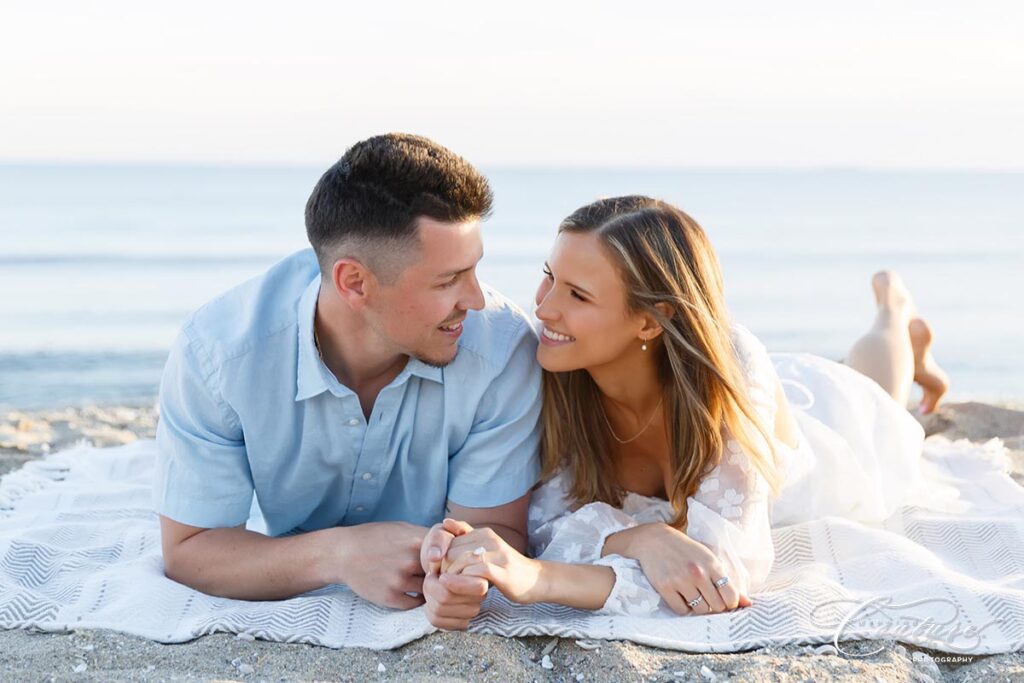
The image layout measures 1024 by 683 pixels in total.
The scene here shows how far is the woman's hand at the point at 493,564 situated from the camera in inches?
119

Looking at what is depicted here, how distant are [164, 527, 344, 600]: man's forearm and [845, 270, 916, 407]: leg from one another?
3389 mm

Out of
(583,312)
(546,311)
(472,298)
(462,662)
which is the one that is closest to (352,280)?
(472,298)

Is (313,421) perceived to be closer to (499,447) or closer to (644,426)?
(499,447)

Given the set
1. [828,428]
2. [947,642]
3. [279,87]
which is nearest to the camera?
[947,642]

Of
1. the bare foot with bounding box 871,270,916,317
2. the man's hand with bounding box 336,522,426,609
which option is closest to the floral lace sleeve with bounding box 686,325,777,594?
the man's hand with bounding box 336,522,426,609

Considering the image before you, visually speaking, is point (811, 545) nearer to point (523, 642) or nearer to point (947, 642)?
point (947, 642)

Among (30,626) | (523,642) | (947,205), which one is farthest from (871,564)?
(947,205)

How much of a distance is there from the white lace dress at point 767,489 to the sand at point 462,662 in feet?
1.08

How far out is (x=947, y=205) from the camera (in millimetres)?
33219

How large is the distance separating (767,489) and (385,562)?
4.14ft

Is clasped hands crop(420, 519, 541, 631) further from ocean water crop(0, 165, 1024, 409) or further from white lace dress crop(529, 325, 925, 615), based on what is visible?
ocean water crop(0, 165, 1024, 409)

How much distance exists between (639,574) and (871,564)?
0.91 meters

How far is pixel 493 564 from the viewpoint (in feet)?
9.97
